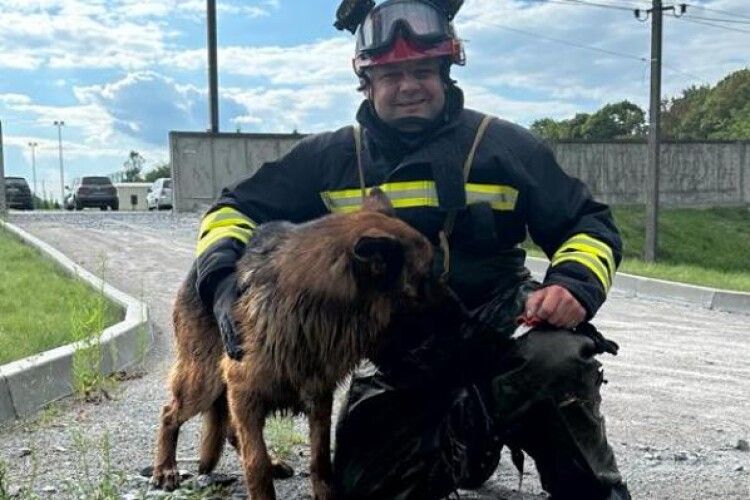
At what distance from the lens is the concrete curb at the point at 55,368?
4.67 m

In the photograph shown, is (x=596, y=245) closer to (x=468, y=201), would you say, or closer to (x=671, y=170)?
(x=468, y=201)

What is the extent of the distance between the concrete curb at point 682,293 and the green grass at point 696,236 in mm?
8579

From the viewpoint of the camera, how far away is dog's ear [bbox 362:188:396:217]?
3.22 m

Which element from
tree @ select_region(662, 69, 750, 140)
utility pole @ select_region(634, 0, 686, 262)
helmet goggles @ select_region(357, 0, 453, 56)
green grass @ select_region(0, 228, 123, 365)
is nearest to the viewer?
helmet goggles @ select_region(357, 0, 453, 56)

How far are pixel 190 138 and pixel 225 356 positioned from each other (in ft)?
74.8

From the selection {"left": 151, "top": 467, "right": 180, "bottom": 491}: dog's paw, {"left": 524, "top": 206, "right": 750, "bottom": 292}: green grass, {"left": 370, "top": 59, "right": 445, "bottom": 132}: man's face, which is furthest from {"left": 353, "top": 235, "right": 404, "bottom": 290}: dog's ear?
{"left": 524, "top": 206, "right": 750, "bottom": 292}: green grass

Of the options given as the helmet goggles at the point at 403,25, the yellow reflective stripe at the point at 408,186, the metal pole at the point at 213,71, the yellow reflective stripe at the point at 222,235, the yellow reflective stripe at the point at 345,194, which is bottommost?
the yellow reflective stripe at the point at 222,235

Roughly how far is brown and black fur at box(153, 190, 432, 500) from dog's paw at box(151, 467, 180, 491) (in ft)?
1.73

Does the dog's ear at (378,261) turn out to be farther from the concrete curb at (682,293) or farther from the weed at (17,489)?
the concrete curb at (682,293)

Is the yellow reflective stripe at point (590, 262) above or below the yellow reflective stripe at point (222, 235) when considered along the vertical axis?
below

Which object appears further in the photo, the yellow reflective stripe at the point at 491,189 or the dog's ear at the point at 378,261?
the yellow reflective stripe at the point at 491,189

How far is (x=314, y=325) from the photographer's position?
3.03 meters

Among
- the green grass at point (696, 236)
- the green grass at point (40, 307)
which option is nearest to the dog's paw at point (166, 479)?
the green grass at point (40, 307)

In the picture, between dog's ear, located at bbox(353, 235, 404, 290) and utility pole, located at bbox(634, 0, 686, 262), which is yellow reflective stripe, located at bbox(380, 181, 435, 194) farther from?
utility pole, located at bbox(634, 0, 686, 262)
